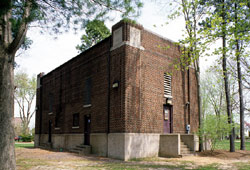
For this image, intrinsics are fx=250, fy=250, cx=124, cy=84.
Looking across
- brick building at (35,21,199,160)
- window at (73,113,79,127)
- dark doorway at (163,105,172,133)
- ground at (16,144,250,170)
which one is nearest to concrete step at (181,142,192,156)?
ground at (16,144,250,170)

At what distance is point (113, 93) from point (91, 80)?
11.0 ft

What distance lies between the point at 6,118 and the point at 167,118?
10.6 m

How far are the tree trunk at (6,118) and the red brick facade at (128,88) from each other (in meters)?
6.48

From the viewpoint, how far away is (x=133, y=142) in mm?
13789

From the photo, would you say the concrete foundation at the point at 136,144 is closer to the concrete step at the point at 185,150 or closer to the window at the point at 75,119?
the concrete step at the point at 185,150

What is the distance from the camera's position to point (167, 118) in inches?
644

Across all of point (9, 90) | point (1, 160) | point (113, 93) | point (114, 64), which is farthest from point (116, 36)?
point (1, 160)

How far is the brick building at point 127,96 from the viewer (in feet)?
46.3

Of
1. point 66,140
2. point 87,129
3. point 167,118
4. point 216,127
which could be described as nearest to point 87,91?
point 87,129

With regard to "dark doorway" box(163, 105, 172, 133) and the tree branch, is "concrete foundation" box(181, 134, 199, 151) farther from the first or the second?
the tree branch

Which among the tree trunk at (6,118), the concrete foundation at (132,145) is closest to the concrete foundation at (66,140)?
the concrete foundation at (132,145)

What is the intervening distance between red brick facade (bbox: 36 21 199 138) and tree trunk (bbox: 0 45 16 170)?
6.48 meters

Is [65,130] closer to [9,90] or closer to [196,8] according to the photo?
[9,90]

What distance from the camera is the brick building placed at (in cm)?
1410
